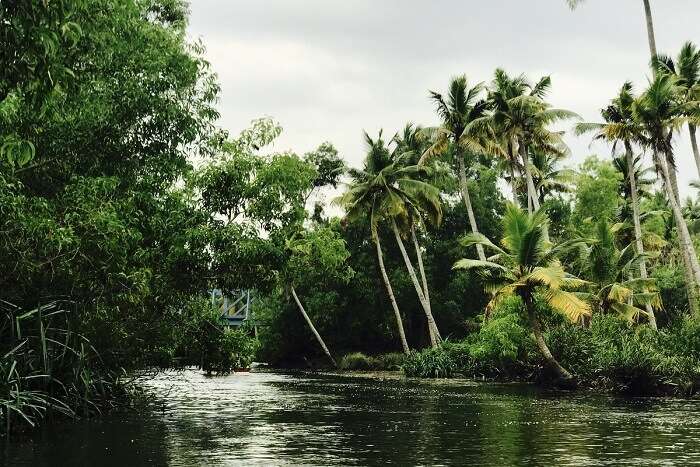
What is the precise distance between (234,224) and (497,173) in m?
41.8

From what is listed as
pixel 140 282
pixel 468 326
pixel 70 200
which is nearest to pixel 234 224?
pixel 140 282

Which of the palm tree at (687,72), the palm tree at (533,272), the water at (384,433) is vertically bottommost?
the water at (384,433)

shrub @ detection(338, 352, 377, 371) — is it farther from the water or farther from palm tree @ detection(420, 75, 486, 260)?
the water

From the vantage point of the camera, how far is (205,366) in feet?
77.2

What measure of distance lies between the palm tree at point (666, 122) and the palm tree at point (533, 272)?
5828 mm

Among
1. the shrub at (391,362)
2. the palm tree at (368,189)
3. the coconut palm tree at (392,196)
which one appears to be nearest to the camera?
the coconut palm tree at (392,196)

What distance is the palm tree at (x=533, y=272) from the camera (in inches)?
1225

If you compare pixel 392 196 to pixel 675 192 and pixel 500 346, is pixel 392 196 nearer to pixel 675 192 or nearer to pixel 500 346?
pixel 500 346

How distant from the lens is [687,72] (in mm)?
35844

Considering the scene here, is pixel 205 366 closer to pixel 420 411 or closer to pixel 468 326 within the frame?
pixel 420 411

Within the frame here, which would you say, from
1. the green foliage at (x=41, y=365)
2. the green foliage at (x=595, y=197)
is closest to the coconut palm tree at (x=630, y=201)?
the green foliage at (x=595, y=197)

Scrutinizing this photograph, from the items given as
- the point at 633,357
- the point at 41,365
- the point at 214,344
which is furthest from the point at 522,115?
the point at 41,365

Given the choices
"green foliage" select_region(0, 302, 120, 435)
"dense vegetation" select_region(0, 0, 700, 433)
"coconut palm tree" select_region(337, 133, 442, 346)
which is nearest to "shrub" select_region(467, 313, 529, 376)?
"dense vegetation" select_region(0, 0, 700, 433)

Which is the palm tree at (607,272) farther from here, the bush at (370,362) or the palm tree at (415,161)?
the bush at (370,362)
